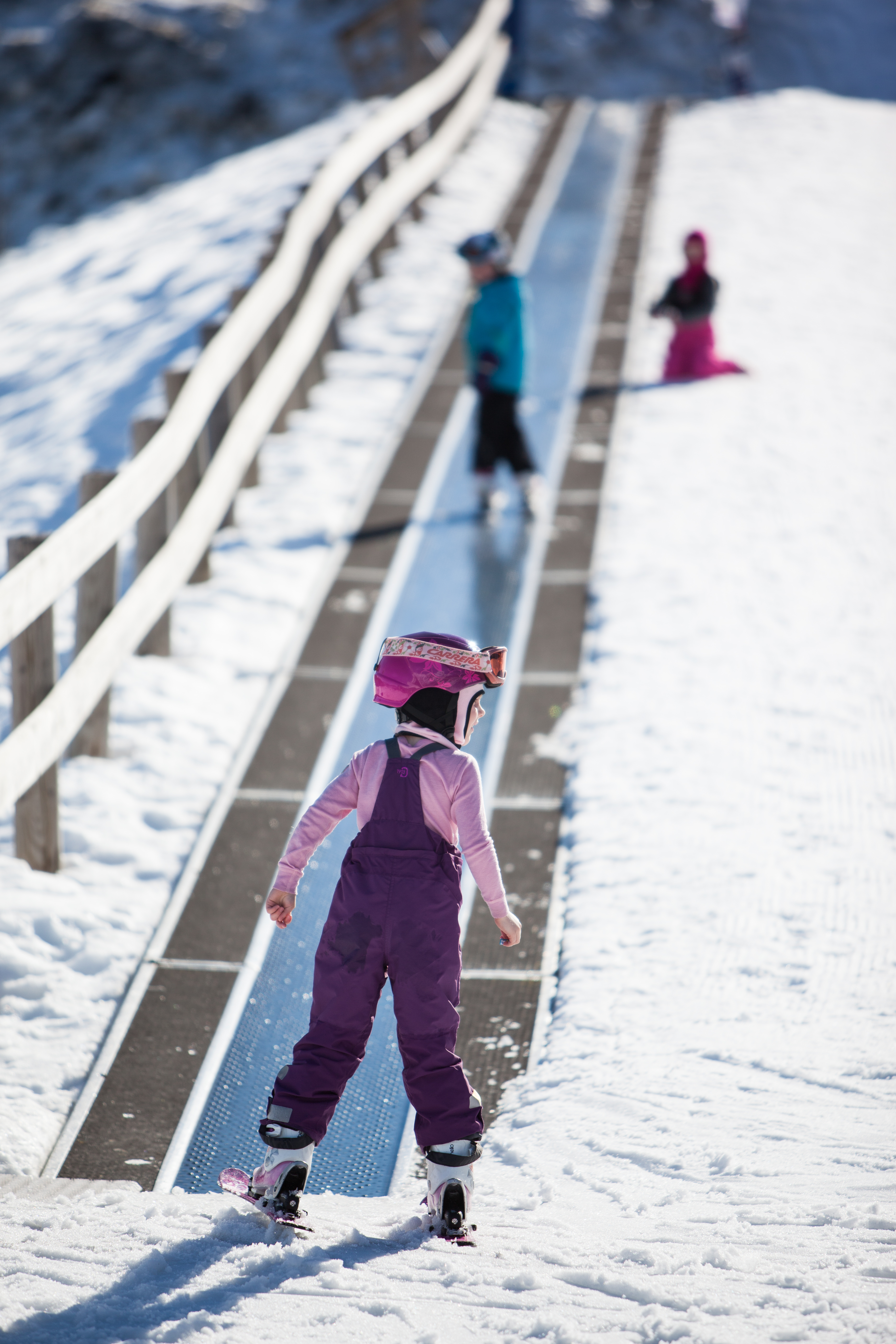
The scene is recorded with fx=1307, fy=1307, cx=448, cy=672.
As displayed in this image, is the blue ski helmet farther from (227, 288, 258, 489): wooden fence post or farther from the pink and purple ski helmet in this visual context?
the pink and purple ski helmet

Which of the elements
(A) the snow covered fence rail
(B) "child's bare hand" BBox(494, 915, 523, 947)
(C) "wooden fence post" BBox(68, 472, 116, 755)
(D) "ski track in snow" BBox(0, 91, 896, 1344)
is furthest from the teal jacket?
(B) "child's bare hand" BBox(494, 915, 523, 947)

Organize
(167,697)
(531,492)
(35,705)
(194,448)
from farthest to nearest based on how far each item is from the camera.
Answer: (531,492) → (194,448) → (167,697) → (35,705)

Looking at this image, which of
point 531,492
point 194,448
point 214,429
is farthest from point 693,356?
point 194,448

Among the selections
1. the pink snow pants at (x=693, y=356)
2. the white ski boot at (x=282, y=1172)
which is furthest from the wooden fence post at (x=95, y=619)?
the pink snow pants at (x=693, y=356)

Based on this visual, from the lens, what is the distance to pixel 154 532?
19.4 ft

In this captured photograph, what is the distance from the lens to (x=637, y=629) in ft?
20.9

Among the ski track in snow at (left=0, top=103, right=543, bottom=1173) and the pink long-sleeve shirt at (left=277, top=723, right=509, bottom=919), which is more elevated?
the pink long-sleeve shirt at (left=277, top=723, right=509, bottom=919)

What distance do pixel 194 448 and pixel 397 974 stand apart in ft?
14.3

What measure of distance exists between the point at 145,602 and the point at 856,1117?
3174 millimetres

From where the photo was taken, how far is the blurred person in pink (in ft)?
31.4

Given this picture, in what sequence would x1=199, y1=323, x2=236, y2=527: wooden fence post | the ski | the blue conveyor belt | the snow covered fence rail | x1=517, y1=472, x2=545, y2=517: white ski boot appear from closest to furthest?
the ski < the blue conveyor belt < the snow covered fence rail < x1=199, y1=323, x2=236, y2=527: wooden fence post < x1=517, y1=472, x2=545, y2=517: white ski boot

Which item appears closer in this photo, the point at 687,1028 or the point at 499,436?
the point at 687,1028

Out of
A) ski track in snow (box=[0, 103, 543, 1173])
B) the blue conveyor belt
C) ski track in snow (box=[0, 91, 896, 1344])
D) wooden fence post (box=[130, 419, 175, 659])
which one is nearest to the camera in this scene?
ski track in snow (box=[0, 91, 896, 1344])

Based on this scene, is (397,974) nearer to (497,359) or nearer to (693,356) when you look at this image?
(497,359)
